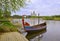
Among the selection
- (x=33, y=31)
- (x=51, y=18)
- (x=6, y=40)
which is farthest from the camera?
(x=51, y=18)

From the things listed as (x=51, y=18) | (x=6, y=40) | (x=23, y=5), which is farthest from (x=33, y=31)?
(x=51, y=18)

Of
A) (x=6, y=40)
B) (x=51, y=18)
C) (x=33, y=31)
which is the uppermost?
(x=6, y=40)

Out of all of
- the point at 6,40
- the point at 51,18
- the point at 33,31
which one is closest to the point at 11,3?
the point at 6,40

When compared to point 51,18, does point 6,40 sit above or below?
above

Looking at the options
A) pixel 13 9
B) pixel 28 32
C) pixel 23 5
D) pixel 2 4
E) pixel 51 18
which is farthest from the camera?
pixel 51 18

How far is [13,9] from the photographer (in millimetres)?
14195

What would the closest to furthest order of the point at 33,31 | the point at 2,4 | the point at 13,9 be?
the point at 2,4, the point at 13,9, the point at 33,31

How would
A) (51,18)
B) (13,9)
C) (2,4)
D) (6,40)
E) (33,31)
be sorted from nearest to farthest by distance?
1. (6,40)
2. (2,4)
3. (13,9)
4. (33,31)
5. (51,18)

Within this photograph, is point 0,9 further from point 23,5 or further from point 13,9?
point 23,5

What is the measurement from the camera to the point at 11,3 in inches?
543

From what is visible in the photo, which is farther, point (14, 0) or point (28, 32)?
point (28, 32)

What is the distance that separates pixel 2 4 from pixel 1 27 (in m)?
2.11

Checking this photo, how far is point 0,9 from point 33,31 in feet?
43.9

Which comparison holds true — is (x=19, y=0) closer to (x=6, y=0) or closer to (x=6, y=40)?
(x=6, y=0)
